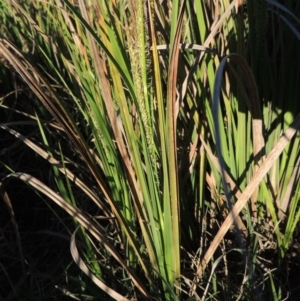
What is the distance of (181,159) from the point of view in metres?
1.53

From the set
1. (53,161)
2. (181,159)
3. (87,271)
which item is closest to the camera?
(87,271)

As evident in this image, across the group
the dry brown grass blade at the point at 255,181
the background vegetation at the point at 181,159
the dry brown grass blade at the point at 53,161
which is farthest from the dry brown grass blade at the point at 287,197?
the dry brown grass blade at the point at 53,161

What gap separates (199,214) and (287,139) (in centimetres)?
33

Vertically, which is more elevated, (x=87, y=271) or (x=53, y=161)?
(x=53, y=161)

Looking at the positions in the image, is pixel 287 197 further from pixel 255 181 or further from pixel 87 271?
pixel 87 271

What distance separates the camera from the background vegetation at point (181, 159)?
1251mm

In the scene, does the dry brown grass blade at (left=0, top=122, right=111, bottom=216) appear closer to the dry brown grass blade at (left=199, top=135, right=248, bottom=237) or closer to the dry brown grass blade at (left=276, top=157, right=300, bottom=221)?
the dry brown grass blade at (left=199, top=135, right=248, bottom=237)

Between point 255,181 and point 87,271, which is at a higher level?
point 255,181

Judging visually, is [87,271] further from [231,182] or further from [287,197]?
[287,197]

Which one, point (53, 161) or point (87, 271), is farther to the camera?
Answer: point (53, 161)

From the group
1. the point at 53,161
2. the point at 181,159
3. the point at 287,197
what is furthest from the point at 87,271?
the point at 287,197

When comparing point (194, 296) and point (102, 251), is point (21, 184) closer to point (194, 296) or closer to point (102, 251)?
point (102, 251)

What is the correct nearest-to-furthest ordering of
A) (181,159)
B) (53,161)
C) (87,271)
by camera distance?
(87,271) < (53,161) < (181,159)

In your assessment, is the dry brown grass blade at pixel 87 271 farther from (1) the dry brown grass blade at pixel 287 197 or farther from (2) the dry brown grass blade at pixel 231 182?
(1) the dry brown grass blade at pixel 287 197
